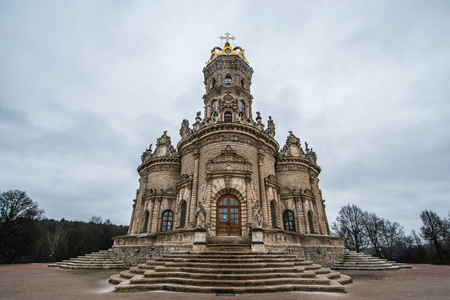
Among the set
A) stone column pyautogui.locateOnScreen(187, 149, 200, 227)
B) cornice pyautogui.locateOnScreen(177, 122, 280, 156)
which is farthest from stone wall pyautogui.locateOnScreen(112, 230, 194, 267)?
cornice pyautogui.locateOnScreen(177, 122, 280, 156)

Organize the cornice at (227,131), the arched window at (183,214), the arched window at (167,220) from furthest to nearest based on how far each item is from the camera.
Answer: the arched window at (167,220) → the arched window at (183,214) → the cornice at (227,131)

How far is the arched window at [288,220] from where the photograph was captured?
22438 mm

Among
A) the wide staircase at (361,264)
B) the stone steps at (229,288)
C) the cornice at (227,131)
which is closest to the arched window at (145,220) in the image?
the cornice at (227,131)

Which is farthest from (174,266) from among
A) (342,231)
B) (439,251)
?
(342,231)

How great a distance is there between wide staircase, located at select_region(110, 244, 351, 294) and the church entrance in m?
5.13

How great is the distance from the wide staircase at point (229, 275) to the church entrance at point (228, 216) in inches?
202

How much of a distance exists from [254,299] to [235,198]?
11142 mm

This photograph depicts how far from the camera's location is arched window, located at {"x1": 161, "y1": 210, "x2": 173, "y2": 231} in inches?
888

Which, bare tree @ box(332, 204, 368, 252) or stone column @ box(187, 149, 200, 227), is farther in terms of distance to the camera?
bare tree @ box(332, 204, 368, 252)

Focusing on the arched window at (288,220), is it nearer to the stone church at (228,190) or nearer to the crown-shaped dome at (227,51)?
the stone church at (228,190)

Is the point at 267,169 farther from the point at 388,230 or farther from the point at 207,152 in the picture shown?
the point at 388,230

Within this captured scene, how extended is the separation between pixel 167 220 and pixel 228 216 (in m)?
8.69

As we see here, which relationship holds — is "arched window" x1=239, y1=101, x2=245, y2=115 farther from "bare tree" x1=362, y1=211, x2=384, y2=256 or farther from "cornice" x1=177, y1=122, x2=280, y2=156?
"bare tree" x1=362, y1=211, x2=384, y2=256

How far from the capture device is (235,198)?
17.6 metres
